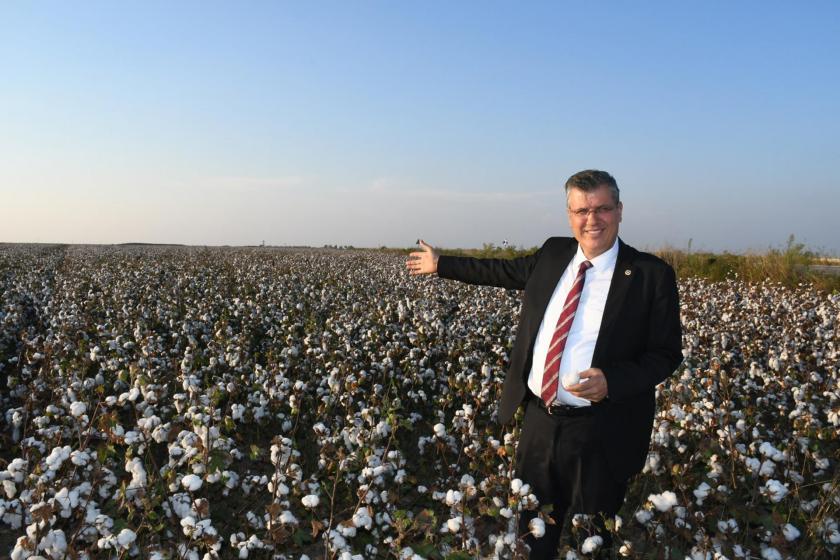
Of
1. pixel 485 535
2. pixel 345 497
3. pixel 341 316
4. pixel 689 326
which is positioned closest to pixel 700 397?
pixel 485 535

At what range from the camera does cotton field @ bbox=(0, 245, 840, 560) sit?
366 centimetres

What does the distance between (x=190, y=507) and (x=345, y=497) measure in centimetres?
186

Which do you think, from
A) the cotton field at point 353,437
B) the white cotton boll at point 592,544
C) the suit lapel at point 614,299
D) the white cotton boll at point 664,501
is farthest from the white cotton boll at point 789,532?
the suit lapel at point 614,299

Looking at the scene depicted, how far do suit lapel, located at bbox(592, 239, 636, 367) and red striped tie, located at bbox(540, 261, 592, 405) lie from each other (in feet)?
0.55

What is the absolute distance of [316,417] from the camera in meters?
7.17

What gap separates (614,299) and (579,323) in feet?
0.78

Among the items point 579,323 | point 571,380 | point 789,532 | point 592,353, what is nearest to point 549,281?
point 579,323

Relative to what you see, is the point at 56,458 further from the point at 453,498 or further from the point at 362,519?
the point at 453,498

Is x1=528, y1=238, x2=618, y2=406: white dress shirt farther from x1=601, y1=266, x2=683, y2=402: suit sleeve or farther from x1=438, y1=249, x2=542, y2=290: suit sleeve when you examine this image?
x1=438, y1=249, x2=542, y2=290: suit sleeve

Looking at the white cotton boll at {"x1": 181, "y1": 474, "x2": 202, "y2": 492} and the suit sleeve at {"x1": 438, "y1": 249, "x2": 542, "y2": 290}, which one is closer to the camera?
the white cotton boll at {"x1": 181, "y1": 474, "x2": 202, "y2": 492}

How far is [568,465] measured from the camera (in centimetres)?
338

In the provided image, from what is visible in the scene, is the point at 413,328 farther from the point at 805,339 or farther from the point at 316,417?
the point at 805,339

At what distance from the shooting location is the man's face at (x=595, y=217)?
3.14 metres

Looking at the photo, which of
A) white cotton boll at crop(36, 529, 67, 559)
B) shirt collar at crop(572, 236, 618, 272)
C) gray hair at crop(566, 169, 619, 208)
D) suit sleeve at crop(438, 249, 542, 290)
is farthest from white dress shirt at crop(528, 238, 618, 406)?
white cotton boll at crop(36, 529, 67, 559)
